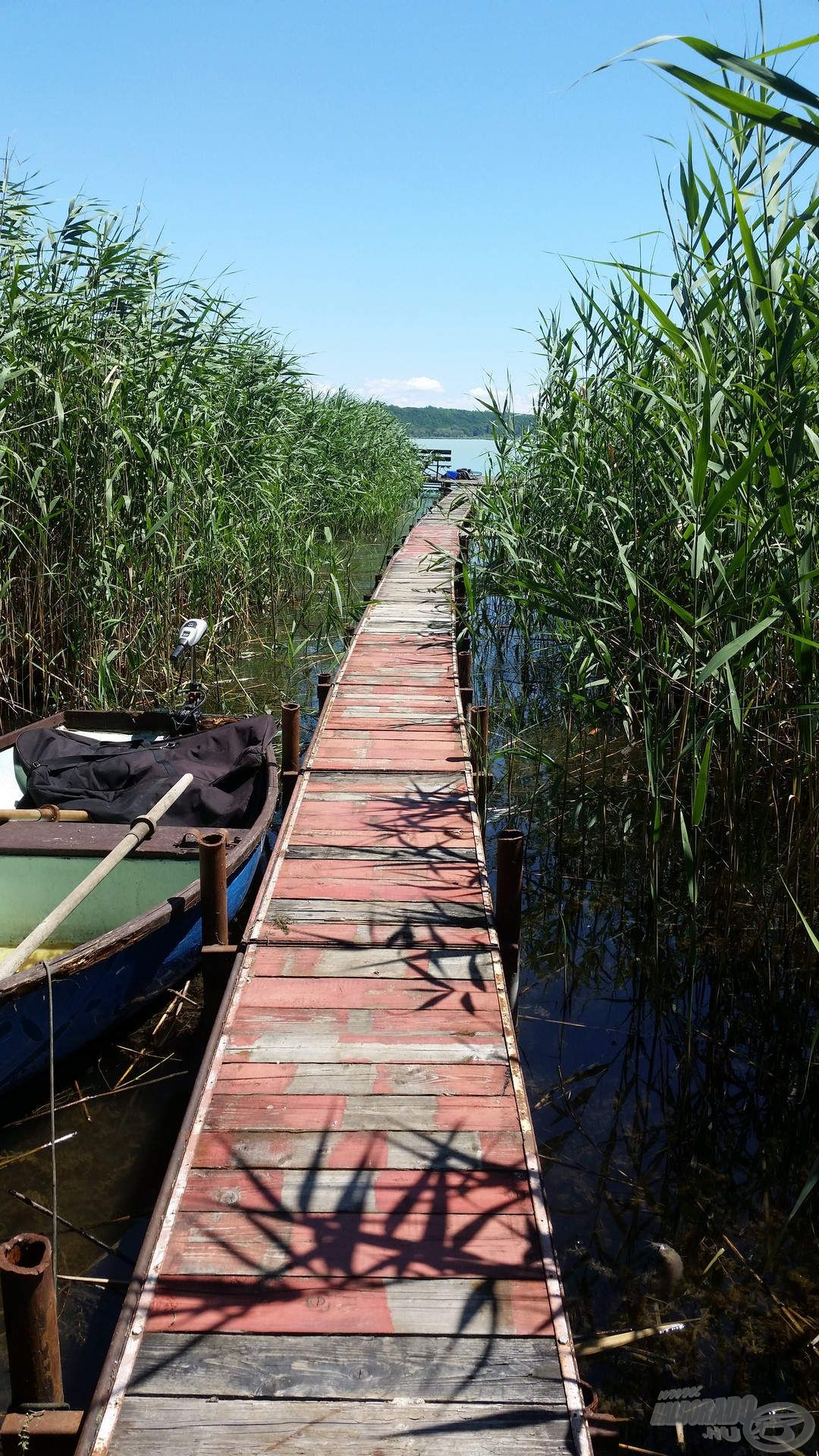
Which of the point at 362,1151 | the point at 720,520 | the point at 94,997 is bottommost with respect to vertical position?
the point at 94,997

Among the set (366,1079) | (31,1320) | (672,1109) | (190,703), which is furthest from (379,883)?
(190,703)

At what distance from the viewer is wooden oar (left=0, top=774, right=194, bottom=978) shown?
10.7 feet

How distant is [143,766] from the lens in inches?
203

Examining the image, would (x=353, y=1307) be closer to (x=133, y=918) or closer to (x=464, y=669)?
(x=133, y=918)

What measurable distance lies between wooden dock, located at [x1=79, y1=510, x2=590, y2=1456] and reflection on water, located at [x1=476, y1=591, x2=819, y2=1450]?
2.22 ft

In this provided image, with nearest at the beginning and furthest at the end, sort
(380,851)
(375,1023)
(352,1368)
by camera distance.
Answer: (352,1368) → (375,1023) → (380,851)

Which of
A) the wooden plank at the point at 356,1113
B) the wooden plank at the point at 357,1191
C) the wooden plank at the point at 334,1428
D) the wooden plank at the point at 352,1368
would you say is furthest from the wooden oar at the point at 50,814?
the wooden plank at the point at 334,1428

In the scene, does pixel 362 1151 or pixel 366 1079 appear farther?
pixel 366 1079

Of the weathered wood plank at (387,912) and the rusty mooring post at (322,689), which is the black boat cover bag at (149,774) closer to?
the weathered wood plank at (387,912)

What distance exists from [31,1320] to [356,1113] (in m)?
1.05

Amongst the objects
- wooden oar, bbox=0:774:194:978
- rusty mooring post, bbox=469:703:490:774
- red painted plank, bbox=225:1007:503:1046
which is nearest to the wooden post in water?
rusty mooring post, bbox=469:703:490:774

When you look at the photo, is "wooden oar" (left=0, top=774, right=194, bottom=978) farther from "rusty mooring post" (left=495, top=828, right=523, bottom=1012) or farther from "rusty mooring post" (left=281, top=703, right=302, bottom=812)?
"rusty mooring post" (left=495, top=828, right=523, bottom=1012)

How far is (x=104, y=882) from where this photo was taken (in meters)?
4.38

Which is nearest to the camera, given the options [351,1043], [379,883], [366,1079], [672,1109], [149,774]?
[366,1079]
